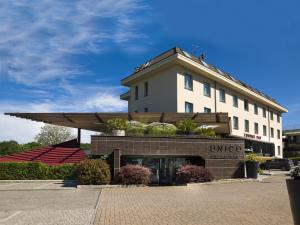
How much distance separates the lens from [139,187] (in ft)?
63.8

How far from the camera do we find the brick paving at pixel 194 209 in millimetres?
9633

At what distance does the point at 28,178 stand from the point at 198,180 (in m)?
10.5

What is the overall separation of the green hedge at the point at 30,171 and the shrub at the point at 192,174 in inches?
Answer: 264

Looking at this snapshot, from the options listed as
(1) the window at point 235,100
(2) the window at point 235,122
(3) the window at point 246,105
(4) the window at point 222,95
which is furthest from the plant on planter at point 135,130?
(3) the window at point 246,105

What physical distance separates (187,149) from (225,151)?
2664 mm

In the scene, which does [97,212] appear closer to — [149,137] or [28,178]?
[149,137]

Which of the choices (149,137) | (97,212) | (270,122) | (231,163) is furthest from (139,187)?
(270,122)

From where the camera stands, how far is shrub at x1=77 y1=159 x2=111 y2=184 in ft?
64.0

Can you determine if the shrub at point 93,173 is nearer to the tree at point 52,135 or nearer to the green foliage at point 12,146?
the green foliage at point 12,146

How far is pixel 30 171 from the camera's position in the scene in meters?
23.0

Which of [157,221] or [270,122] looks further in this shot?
[270,122]

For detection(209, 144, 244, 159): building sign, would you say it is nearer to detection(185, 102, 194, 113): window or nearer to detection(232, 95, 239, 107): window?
detection(185, 102, 194, 113): window

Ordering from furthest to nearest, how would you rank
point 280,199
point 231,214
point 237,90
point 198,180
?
point 237,90 → point 198,180 → point 280,199 → point 231,214

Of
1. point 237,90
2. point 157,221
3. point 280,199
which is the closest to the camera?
point 157,221
